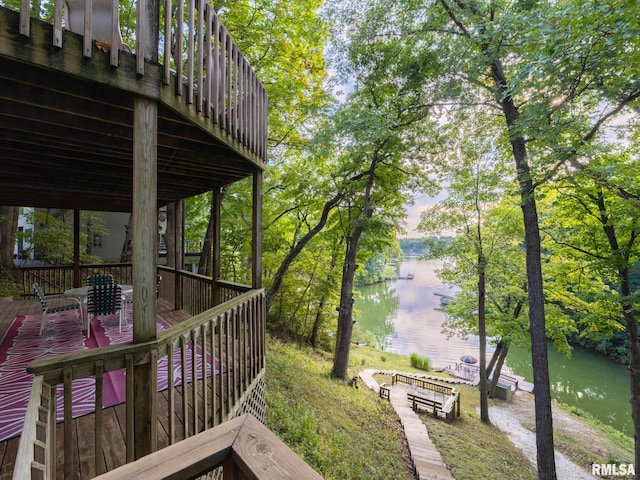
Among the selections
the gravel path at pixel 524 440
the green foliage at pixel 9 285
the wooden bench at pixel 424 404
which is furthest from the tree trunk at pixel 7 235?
the gravel path at pixel 524 440

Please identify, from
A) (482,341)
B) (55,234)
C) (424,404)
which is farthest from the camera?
(482,341)

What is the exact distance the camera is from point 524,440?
997 cm

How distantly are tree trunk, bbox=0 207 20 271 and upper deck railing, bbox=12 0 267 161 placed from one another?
888cm

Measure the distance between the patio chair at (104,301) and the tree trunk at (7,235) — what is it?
242 inches

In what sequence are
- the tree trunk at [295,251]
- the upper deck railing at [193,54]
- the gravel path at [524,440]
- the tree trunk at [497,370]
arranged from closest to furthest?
1. the upper deck railing at [193,54]
2. the gravel path at [524,440]
3. the tree trunk at [295,251]
4. the tree trunk at [497,370]

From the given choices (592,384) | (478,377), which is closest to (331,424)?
(478,377)

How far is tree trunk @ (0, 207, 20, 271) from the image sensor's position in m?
8.10

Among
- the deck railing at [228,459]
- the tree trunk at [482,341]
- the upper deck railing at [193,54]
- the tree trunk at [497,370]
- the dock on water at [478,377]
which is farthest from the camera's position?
the dock on water at [478,377]

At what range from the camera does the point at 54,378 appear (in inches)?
65.6

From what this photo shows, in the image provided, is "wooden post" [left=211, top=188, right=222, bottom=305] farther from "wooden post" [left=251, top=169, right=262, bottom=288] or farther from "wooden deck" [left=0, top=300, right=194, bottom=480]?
"wooden deck" [left=0, top=300, right=194, bottom=480]

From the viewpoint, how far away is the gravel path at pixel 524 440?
7.88 m

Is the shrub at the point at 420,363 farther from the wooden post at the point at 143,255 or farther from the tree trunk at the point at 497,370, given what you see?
the wooden post at the point at 143,255

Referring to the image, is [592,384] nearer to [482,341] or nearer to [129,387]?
[482,341]

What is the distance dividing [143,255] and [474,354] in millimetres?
26056
